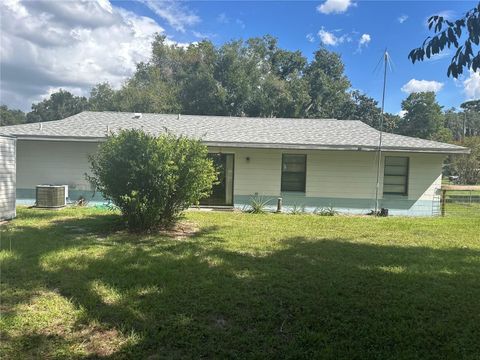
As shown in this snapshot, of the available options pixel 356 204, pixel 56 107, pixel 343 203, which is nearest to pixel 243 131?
pixel 343 203

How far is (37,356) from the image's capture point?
318 cm

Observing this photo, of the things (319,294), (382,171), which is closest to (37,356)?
(319,294)

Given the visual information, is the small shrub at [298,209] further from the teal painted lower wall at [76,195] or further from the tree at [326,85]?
the tree at [326,85]

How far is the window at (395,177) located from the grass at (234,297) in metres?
6.04

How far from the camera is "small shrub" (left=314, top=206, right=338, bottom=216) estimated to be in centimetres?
1288

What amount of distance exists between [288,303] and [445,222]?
27.4ft

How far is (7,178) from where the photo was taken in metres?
9.52

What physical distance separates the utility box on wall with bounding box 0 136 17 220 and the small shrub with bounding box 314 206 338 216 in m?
8.75

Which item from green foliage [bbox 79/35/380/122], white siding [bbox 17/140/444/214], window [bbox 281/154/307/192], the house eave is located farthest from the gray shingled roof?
green foliage [bbox 79/35/380/122]

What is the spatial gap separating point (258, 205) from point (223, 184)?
1.77 meters

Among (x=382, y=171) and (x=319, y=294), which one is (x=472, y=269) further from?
(x=382, y=171)

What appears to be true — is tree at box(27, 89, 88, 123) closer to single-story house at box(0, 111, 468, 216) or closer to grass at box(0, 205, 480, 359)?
single-story house at box(0, 111, 468, 216)

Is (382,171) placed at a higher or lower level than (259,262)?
higher

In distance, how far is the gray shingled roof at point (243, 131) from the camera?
13172 mm
